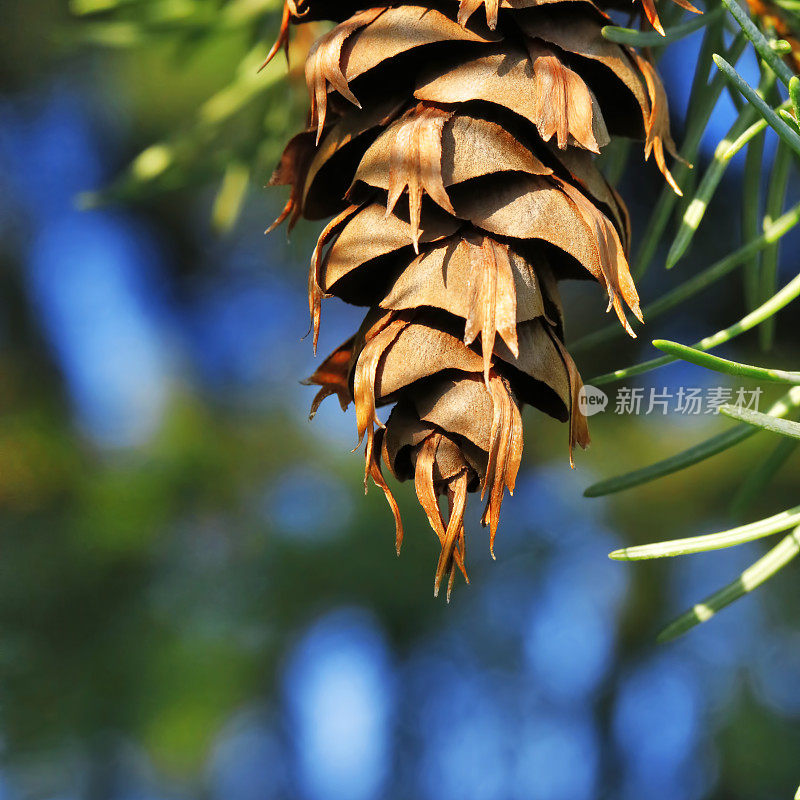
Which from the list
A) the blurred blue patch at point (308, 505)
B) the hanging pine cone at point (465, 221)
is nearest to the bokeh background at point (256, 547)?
the blurred blue patch at point (308, 505)

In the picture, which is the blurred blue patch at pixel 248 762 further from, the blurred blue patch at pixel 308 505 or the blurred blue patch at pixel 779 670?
the blurred blue patch at pixel 779 670

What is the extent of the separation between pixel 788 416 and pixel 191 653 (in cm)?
93

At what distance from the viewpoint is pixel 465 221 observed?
1.13 feet

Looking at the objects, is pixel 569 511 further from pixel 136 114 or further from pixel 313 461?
pixel 136 114

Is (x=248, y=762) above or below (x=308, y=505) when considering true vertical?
below

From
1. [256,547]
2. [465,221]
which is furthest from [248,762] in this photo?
[465,221]

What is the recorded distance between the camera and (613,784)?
4.40ft

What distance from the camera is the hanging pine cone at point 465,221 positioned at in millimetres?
328

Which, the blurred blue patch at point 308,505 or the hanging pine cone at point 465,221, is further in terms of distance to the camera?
the blurred blue patch at point 308,505

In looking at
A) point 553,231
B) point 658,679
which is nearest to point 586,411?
point 553,231

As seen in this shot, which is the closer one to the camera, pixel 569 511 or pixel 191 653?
pixel 191 653

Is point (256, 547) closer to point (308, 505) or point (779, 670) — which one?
point (308, 505)

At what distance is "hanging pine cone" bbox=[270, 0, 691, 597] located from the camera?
33 centimetres

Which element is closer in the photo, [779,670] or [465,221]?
[465,221]
